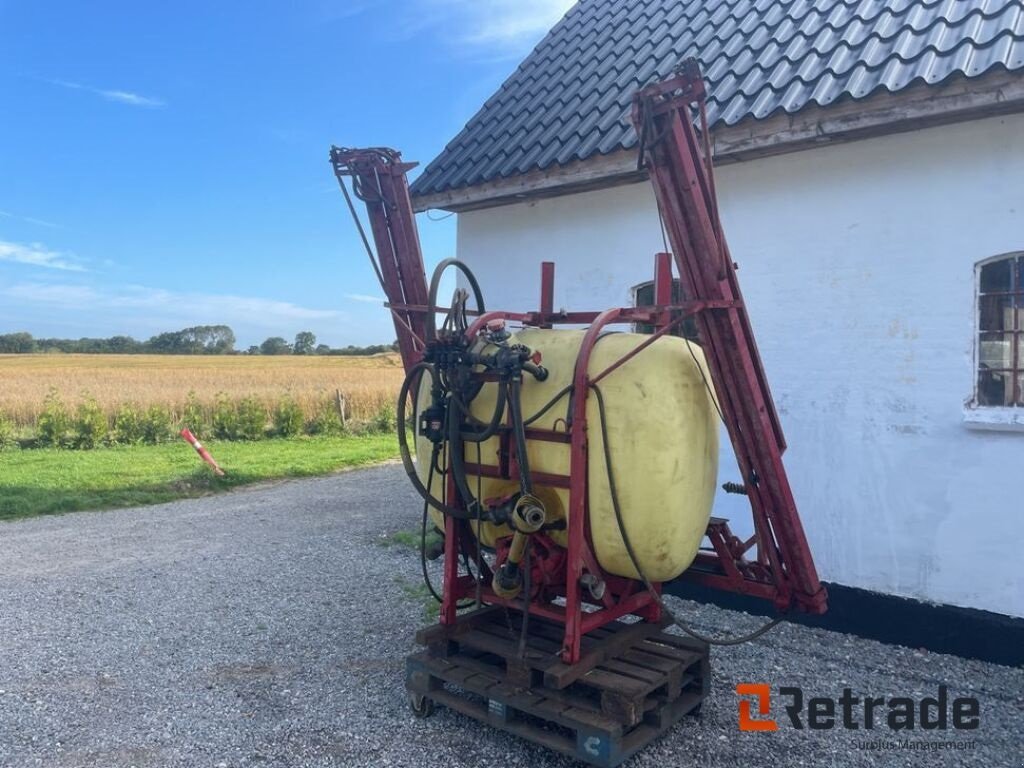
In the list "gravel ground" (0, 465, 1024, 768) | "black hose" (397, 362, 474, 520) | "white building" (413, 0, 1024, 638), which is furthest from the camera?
"white building" (413, 0, 1024, 638)

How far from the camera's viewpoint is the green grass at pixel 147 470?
1004 cm

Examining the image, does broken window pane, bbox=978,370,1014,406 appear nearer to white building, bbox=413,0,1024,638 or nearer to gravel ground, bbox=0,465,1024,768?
white building, bbox=413,0,1024,638

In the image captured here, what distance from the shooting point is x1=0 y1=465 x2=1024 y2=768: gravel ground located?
3.57 m

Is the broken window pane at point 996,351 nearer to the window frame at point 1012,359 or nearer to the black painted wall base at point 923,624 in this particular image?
the window frame at point 1012,359

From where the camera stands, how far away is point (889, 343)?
4.80 metres

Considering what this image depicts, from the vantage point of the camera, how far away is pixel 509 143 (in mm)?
6707

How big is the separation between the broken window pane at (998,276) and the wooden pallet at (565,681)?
2.76 metres

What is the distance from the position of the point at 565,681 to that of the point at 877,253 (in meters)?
3.31

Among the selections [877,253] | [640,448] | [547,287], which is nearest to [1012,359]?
[877,253]

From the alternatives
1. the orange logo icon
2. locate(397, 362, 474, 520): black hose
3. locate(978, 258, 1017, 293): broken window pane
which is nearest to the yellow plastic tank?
Answer: locate(397, 362, 474, 520): black hose

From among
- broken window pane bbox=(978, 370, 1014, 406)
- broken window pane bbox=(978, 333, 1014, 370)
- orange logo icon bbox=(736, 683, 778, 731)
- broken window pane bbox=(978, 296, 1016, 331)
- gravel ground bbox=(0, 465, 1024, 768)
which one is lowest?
gravel ground bbox=(0, 465, 1024, 768)

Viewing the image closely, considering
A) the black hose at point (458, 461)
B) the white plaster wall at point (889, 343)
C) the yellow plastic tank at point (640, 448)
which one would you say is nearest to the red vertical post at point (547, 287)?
the yellow plastic tank at point (640, 448)

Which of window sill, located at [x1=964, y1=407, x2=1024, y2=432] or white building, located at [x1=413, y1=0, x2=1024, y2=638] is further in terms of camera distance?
white building, located at [x1=413, y1=0, x2=1024, y2=638]

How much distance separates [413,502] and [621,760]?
7.08 m
